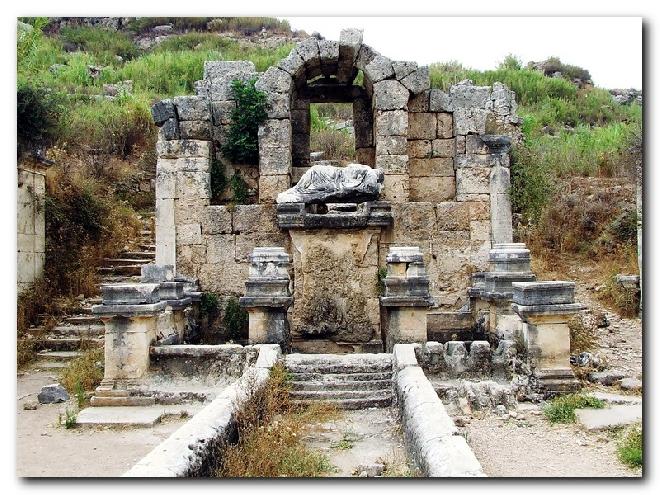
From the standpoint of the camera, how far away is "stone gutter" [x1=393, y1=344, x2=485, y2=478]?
14.1 feet

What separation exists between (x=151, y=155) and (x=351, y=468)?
13.3 metres

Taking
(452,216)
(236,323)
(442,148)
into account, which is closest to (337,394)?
(236,323)

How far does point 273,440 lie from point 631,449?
2.89 metres

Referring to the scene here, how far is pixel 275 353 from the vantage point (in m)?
7.98

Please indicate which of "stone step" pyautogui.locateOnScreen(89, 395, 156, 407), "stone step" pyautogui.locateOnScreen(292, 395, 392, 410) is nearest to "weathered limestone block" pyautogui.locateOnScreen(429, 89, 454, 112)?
"stone step" pyautogui.locateOnScreen(292, 395, 392, 410)

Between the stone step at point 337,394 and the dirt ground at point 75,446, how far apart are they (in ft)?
4.11

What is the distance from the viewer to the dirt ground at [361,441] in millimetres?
5523

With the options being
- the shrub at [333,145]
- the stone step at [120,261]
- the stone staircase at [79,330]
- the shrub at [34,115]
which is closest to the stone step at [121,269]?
the stone staircase at [79,330]

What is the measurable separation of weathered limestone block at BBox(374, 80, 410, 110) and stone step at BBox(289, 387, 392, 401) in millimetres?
5228

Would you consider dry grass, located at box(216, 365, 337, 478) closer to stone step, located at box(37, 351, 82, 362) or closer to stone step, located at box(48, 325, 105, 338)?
stone step, located at box(37, 351, 82, 362)

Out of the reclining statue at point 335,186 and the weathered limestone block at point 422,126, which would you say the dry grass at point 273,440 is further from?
the weathered limestone block at point 422,126

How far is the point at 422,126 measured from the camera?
11.5 meters

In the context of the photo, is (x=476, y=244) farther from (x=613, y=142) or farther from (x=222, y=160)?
(x=613, y=142)

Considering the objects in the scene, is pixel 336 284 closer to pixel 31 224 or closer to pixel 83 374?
pixel 83 374
